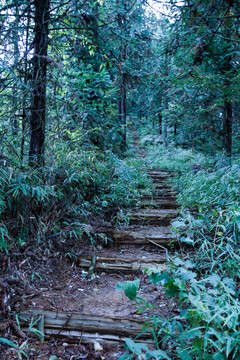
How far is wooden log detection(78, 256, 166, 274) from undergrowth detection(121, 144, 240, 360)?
1.14 ft

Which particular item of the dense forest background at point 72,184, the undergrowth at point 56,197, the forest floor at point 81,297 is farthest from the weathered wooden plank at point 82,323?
the undergrowth at point 56,197

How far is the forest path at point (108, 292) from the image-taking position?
206 centimetres

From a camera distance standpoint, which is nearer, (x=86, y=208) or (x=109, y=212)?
(x=86, y=208)

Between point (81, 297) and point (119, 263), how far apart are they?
77 cm

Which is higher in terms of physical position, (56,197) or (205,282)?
(56,197)

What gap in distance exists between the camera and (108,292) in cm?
272

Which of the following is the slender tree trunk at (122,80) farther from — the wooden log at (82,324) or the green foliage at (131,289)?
the wooden log at (82,324)

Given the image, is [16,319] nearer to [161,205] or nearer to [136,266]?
[136,266]

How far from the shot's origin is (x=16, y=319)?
79.7 inches

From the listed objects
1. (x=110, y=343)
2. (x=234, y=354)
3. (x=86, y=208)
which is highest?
(x=86, y=208)

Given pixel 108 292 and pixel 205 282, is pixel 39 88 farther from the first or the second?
pixel 205 282

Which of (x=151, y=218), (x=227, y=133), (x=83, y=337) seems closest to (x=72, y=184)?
(x=151, y=218)

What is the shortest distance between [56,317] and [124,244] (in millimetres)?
1855

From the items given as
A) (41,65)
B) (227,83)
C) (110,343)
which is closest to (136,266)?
(110,343)
